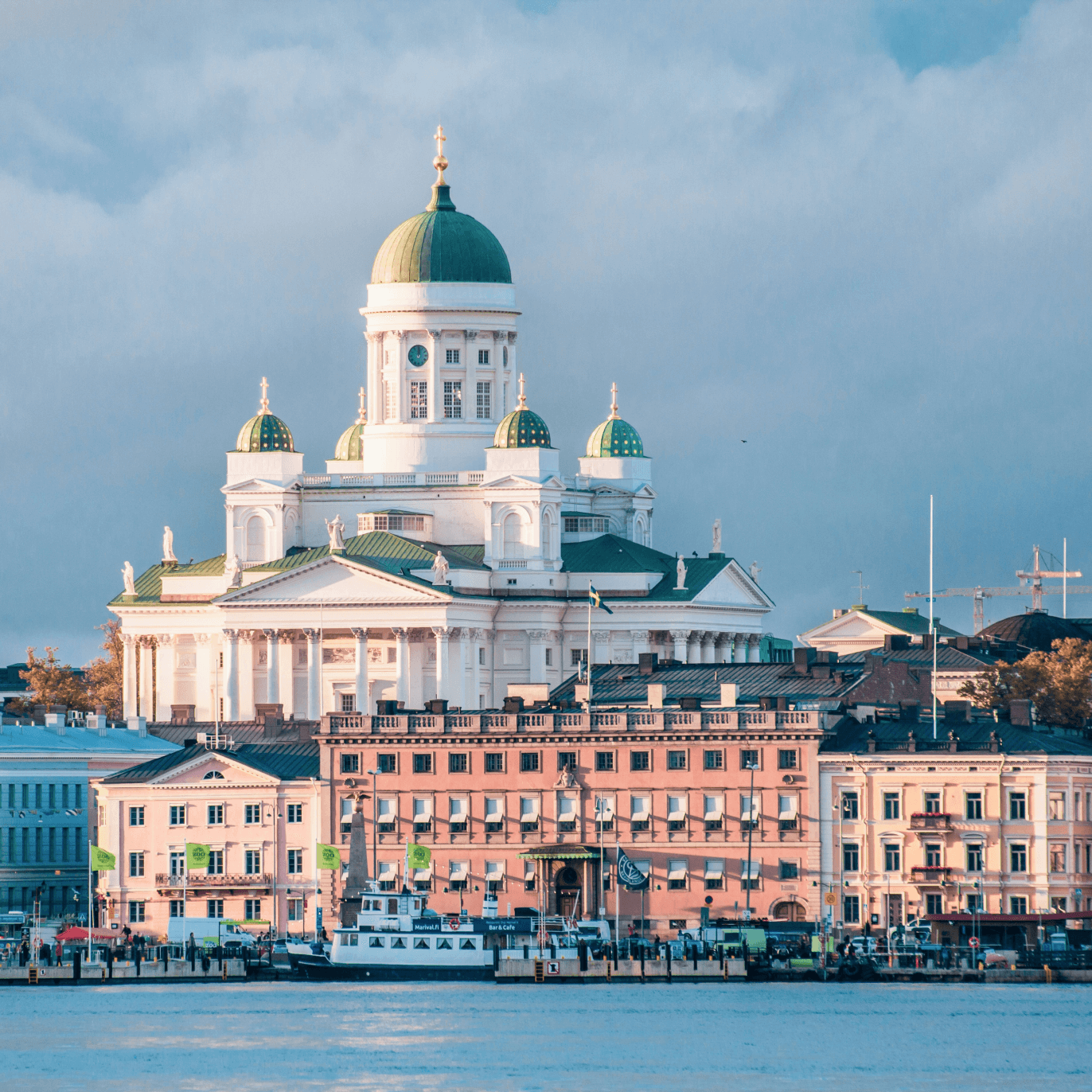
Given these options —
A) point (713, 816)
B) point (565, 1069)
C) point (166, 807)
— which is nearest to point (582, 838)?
point (713, 816)

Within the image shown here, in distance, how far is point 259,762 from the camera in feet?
604

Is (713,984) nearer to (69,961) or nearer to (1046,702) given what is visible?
(69,961)

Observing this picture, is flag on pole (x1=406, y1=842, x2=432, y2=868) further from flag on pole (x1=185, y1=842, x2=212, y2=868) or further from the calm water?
the calm water

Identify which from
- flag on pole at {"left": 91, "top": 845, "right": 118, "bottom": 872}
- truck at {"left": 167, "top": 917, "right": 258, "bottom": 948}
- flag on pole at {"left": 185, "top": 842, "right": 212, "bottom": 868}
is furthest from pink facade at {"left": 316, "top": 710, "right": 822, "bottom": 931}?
flag on pole at {"left": 91, "top": 845, "right": 118, "bottom": 872}

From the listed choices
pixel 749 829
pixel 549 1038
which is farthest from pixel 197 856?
pixel 549 1038

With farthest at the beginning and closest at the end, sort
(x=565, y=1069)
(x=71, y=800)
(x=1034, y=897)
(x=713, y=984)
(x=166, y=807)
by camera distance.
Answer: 1. (x=71, y=800)
2. (x=166, y=807)
3. (x=1034, y=897)
4. (x=713, y=984)
5. (x=565, y=1069)

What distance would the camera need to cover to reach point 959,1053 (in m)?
138

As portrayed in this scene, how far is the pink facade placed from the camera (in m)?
175

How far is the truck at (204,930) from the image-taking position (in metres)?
172

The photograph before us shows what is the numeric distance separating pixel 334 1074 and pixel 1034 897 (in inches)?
1630

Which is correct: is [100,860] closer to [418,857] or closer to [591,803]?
[418,857]

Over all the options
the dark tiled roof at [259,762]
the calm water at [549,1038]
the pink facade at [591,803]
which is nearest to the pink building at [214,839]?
the dark tiled roof at [259,762]

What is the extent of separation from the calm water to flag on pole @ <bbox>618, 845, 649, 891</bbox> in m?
13.7

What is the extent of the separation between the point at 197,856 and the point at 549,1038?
123 feet
